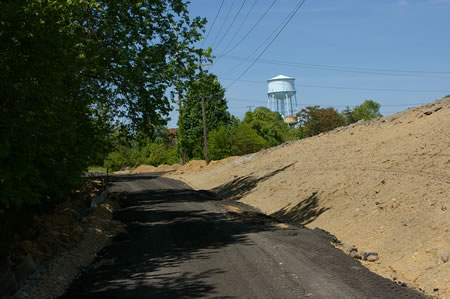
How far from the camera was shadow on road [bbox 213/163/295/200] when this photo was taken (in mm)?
27328

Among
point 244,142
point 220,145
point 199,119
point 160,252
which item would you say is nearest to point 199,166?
point 220,145

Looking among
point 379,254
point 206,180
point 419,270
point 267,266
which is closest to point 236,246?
point 267,266

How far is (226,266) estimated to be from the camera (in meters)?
9.87

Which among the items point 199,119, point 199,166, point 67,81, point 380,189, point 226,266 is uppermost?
point 199,119

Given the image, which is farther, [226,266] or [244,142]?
[244,142]

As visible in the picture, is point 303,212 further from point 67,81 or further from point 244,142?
point 244,142

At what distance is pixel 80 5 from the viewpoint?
16656 mm

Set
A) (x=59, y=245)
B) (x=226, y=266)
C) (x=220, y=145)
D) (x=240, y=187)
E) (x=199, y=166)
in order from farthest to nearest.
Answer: (x=220, y=145)
(x=199, y=166)
(x=240, y=187)
(x=59, y=245)
(x=226, y=266)

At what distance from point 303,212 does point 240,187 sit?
11402 millimetres

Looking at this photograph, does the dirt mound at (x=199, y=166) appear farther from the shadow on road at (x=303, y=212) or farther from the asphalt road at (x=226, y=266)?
the asphalt road at (x=226, y=266)

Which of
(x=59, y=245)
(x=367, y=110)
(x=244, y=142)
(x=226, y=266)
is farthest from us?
(x=367, y=110)

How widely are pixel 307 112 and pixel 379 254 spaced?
67.1 meters

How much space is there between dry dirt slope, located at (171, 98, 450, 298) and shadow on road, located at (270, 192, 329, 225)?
7cm

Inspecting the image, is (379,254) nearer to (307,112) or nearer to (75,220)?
(75,220)
